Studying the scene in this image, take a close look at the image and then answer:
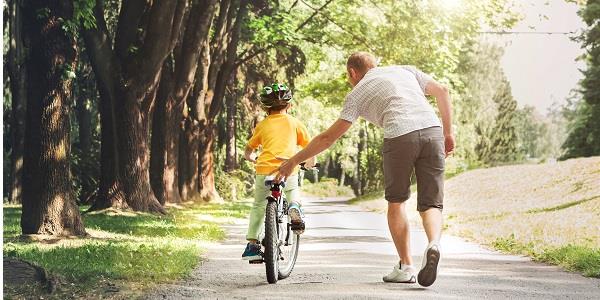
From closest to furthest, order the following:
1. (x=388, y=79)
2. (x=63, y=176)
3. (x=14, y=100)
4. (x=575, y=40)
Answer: (x=388, y=79) < (x=63, y=176) < (x=14, y=100) < (x=575, y=40)

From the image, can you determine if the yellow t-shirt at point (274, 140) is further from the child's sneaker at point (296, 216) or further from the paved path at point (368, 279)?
the paved path at point (368, 279)

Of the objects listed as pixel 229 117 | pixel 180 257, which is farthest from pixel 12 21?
pixel 180 257

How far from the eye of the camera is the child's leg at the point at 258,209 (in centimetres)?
820

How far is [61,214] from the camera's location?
1316 cm

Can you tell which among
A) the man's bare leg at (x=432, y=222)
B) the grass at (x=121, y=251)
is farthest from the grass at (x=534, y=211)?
the grass at (x=121, y=251)

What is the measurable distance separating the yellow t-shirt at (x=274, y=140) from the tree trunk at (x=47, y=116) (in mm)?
5326

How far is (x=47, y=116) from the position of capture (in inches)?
504

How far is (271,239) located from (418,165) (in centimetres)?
132

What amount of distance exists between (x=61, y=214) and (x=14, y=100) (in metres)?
17.6

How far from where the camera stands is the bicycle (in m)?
7.71

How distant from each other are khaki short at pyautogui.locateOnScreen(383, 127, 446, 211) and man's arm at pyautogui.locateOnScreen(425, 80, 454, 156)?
20 centimetres

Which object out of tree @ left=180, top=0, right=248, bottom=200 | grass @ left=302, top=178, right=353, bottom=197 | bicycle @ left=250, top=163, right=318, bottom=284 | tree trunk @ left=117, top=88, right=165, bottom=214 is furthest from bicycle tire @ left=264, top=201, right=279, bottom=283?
grass @ left=302, top=178, right=353, bottom=197

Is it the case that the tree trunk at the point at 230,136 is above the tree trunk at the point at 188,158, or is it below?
above

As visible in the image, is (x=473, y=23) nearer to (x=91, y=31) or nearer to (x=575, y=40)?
(x=91, y=31)
